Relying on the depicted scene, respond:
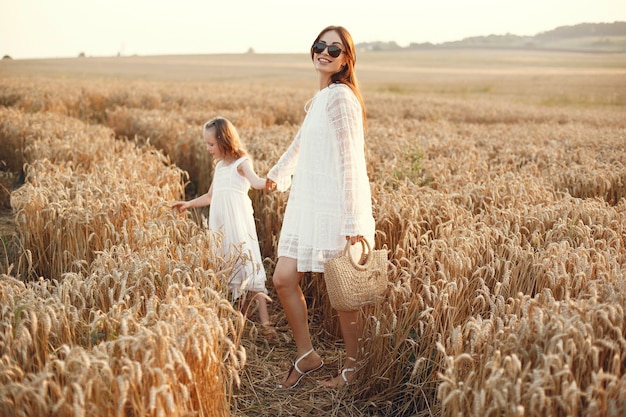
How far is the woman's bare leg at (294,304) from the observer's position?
3.20m

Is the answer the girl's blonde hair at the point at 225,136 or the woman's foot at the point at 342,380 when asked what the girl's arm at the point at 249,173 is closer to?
the girl's blonde hair at the point at 225,136

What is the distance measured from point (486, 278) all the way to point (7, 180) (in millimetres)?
7142

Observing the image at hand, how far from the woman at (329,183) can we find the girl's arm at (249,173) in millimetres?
805

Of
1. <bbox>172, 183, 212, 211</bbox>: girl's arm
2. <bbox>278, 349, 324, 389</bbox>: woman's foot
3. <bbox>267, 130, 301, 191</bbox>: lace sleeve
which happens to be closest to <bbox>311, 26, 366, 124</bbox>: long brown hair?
<bbox>267, 130, 301, 191</bbox>: lace sleeve

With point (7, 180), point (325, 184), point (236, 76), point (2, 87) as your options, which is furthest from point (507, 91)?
point (325, 184)

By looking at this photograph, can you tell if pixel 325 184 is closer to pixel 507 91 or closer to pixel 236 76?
pixel 507 91

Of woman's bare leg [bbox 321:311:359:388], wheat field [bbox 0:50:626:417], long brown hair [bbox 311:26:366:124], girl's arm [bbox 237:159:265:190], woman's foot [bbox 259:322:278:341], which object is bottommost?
woman's foot [bbox 259:322:278:341]

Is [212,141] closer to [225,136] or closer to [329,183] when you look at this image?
[225,136]

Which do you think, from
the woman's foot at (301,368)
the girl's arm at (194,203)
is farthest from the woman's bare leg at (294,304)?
the girl's arm at (194,203)

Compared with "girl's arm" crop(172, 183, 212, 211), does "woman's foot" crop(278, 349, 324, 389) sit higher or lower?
lower

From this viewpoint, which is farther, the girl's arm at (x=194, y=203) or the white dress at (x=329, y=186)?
the girl's arm at (x=194, y=203)

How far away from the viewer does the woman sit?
306cm

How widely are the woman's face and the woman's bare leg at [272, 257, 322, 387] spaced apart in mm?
1120

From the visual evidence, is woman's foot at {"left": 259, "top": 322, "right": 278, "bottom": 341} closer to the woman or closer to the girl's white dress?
the girl's white dress
